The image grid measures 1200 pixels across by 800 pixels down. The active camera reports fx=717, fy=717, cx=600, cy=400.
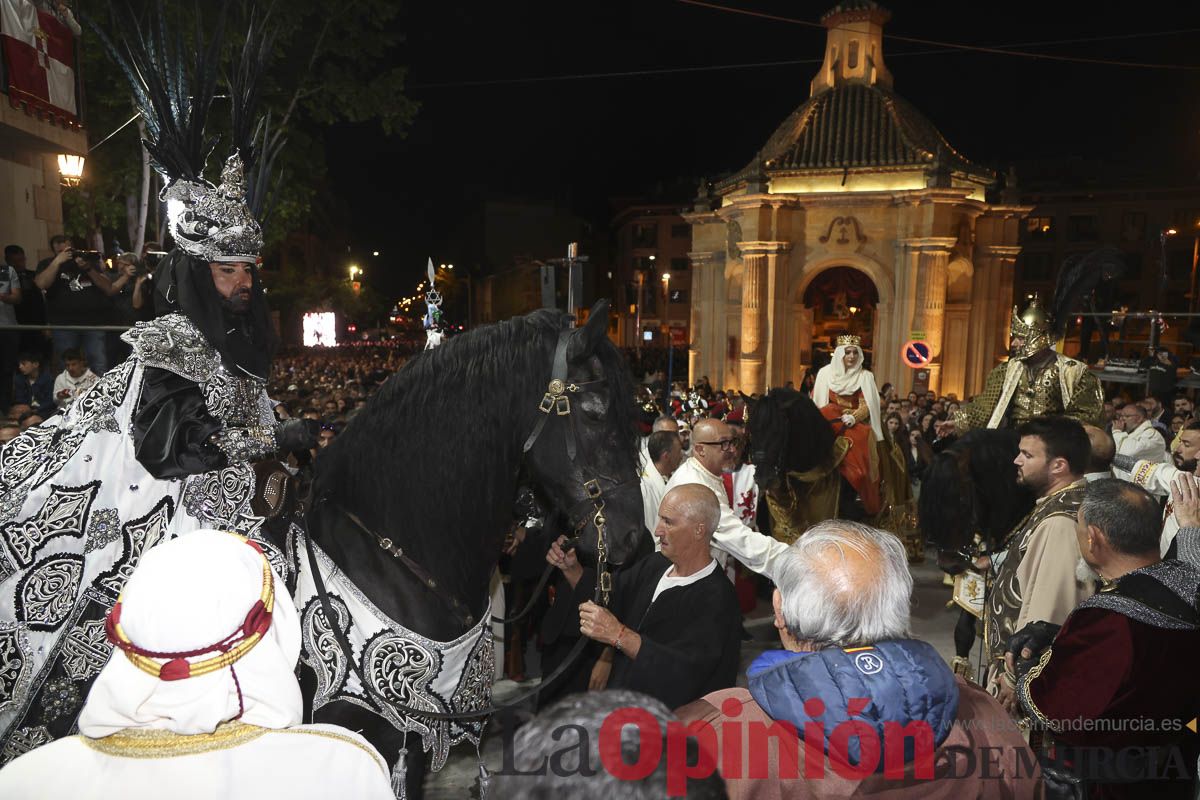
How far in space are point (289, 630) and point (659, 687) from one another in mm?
2032

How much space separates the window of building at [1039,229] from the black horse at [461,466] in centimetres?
5211

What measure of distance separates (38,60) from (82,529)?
938 centimetres

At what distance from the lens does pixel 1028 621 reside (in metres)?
3.67

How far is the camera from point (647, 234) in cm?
5409

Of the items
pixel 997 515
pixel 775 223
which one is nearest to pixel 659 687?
pixel 997 515

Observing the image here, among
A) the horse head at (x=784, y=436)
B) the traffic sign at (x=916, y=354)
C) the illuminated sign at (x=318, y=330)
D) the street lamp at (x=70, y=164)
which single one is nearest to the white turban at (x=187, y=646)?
the horse head at (x=784, y=436)

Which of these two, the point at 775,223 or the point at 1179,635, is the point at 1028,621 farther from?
the point at 775,223

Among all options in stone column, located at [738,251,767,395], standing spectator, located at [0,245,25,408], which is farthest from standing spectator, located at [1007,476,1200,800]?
stone column, located at [738,251,767,395]

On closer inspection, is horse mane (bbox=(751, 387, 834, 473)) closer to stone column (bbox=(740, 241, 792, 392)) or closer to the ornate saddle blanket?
the ornate saddle blanket

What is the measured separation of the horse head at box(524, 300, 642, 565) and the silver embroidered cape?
3.71 ft

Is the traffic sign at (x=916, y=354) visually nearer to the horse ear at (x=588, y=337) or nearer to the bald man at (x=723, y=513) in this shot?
the bald man at (x=723, y=513)

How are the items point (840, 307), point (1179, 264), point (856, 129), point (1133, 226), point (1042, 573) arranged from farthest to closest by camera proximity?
point (1133, 226)
point (1179, 264)
point (840, 307)
point (856, 129)
point (1042, 573)

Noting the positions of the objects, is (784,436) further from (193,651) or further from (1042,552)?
(193,651)

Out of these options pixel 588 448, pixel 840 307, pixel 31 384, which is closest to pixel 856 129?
pixel 840 307
